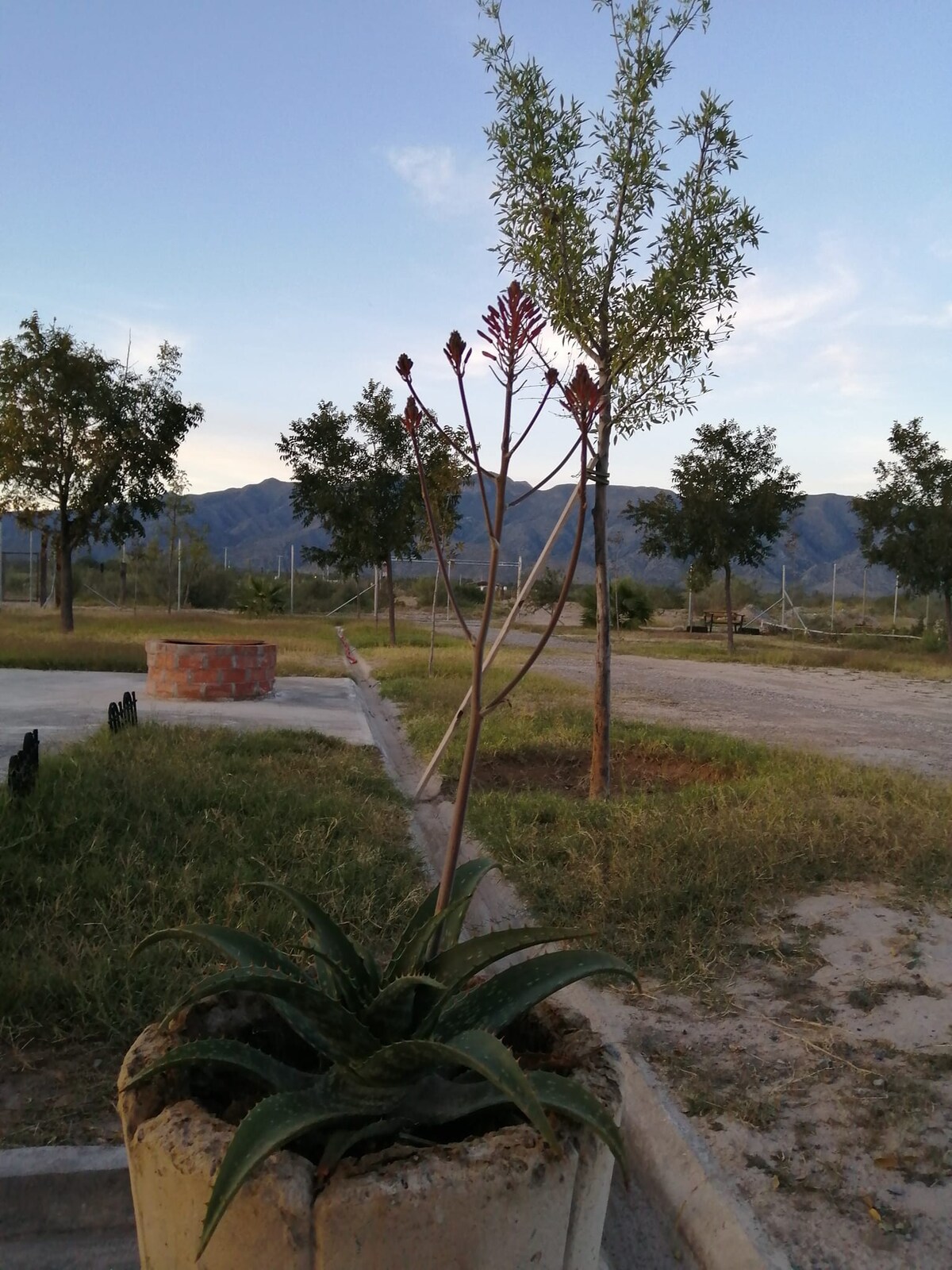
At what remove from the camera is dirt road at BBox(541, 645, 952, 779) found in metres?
8.75

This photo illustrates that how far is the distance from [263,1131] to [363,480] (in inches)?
801

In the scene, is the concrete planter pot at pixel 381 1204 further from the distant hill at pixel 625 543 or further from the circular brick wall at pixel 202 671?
the distant hill at pixel 625 543

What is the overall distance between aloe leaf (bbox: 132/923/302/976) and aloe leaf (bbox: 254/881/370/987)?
0.08 m

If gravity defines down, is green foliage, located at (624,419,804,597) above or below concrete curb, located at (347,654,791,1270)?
above

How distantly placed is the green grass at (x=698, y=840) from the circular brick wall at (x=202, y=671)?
3559 mm

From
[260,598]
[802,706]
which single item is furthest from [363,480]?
[260,598]

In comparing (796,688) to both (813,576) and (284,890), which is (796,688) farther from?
(813,576)

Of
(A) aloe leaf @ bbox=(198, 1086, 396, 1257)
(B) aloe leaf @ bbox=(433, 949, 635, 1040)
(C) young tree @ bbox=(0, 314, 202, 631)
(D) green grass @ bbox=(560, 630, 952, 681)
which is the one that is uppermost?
(C) young tree @ bbox=(0, 314, 202, 631)

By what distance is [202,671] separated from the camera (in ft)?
32.6

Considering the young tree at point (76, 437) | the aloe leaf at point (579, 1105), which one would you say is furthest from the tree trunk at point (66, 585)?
the aloe leaf at point (579, 1105)

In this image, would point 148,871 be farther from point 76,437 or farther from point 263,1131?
point 76,437

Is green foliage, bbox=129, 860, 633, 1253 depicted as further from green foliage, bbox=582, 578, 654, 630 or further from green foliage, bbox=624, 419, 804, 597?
green foliage, bbox=582, 578, 654, 630

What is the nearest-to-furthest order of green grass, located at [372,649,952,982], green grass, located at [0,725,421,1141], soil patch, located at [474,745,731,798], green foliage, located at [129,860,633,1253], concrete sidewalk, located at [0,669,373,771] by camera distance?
green foliage, located at [129,860,633,1253] < green grass, located at [0,725,421,1141] < green grass, located at [372,649,952,982] < soil patch, located at [474,745,731,798] < concrete sidewalk, located at [0,669,373,771]

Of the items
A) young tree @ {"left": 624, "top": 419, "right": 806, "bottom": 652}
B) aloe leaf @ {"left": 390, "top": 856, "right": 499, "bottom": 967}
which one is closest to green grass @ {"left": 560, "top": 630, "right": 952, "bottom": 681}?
young tree @ {"left": 624, "top": 419, "right": 806, "bottom": 652}
